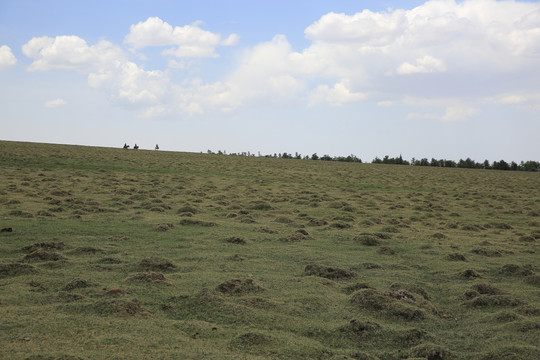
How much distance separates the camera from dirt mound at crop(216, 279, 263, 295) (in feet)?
23.1

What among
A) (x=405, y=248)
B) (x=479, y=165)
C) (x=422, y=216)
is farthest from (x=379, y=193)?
(x=479, y=165)

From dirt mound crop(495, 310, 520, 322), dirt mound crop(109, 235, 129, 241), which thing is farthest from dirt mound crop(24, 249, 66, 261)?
dirt mound crop(495, 310, 520, 322)

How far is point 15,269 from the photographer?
7.62 metres

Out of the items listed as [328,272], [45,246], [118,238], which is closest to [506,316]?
[328,272]

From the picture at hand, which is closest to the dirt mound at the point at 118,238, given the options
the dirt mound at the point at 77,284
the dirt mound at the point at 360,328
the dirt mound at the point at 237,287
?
the dirt mound at the point at 77,284

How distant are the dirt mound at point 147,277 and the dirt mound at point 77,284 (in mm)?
635

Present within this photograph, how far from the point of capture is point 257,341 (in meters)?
5.35

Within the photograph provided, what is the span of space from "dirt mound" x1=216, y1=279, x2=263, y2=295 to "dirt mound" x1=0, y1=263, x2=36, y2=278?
3.03 metres

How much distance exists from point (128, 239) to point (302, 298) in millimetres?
5153

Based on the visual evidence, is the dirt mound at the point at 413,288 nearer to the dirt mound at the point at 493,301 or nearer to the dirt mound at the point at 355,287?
the dirt mound at the point at 355,287

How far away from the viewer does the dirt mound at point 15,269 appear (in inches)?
296

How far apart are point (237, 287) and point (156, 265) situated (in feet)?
6.06

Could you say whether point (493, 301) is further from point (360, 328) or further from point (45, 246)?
point (45, 246)

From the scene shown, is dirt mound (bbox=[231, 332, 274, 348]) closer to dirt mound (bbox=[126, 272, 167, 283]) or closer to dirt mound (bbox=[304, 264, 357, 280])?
dirt mound (bbox=[126, 272, 167, 283])
